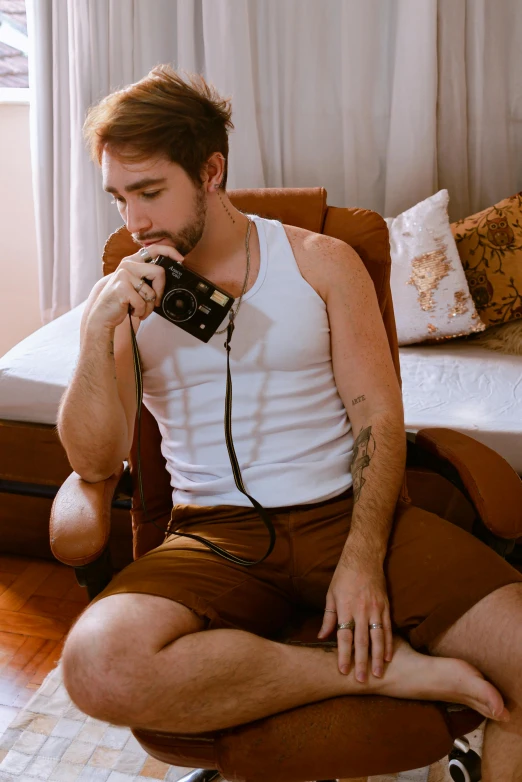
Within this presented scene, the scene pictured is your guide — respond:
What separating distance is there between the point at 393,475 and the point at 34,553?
46.5 inches

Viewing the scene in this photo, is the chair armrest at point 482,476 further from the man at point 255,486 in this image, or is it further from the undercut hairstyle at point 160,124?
the undercut hairstyle at point 160,124

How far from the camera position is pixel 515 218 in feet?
7.24

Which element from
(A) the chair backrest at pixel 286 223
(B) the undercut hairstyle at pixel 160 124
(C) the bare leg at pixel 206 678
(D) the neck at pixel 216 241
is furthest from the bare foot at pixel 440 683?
(B) the undercut hairstyle at pixel 160 124

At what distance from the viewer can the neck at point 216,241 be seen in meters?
1.42

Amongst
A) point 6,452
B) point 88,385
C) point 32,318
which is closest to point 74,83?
point 32,318

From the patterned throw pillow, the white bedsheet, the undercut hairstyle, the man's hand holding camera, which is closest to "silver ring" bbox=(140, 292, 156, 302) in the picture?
the man's hand holding camera

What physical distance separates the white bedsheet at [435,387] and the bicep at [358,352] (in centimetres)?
46

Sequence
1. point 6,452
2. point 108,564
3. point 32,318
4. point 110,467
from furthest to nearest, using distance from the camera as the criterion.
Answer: point 32,318 → point 6,452 → point 110,467 → point 108,564

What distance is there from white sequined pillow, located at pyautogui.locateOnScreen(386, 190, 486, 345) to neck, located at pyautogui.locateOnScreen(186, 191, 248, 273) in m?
0.87

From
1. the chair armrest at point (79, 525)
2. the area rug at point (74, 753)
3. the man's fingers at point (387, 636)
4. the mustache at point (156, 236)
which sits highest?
the mustache at point (156, 236)

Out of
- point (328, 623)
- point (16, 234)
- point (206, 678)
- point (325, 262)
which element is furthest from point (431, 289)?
point (16, 234)

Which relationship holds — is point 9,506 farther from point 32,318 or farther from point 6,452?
point 32,318

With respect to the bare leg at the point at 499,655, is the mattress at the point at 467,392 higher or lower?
higher

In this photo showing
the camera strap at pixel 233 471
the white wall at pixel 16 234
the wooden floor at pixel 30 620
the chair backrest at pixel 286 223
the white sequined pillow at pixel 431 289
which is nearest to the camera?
the camera strap at pixel 233 471
